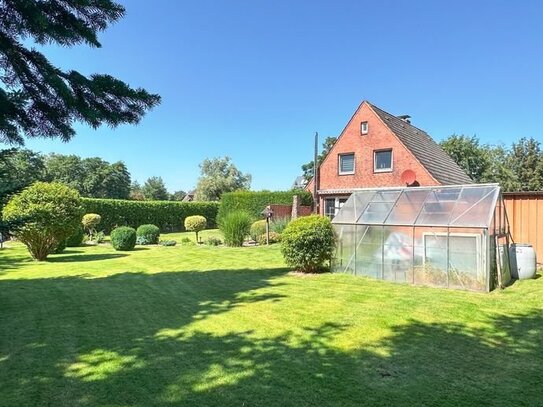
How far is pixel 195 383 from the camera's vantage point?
363 centimetres

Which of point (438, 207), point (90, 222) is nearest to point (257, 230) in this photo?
point (90, 222)

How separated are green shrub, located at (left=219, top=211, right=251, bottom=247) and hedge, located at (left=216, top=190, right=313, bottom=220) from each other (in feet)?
22.8

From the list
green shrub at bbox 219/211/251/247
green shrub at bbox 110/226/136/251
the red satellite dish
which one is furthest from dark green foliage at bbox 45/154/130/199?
the red satellite dish

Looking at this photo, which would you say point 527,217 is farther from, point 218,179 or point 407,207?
point 218,179

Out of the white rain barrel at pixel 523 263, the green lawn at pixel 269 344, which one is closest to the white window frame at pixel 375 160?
the white rain barrel at pixel 523 263

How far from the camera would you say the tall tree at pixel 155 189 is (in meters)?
73.0

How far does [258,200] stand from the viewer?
2680cm

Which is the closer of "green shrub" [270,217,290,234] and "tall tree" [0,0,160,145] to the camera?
"tall tree" [0,0,160,145]

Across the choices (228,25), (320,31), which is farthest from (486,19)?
(228,25)

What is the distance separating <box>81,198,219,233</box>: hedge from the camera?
26859 mm

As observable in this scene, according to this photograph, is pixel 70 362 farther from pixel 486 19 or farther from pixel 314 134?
pixel 314 134

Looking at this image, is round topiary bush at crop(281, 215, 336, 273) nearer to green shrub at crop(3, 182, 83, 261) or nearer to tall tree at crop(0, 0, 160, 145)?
tall tree at crop(0, 0, 160, 145)

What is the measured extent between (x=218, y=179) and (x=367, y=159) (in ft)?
110

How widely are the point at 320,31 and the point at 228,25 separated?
339 cm
